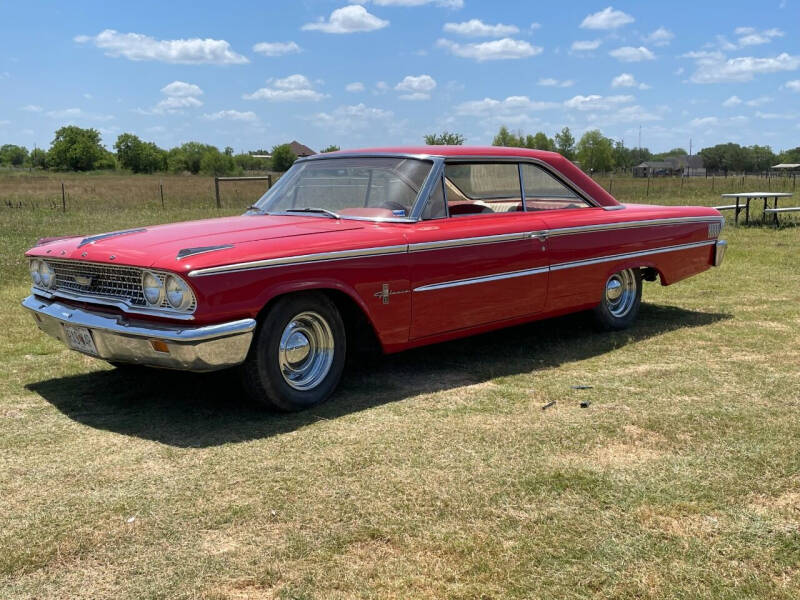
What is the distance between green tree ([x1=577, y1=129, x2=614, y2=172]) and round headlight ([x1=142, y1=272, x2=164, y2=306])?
102787 mm

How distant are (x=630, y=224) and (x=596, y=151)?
10437cm

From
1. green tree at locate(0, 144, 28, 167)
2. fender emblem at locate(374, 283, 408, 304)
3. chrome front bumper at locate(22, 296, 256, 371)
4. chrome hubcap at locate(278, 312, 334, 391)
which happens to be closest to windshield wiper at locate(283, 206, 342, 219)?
fender emblem at locate(374, 283, 408, 304)

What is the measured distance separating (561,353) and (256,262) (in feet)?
8.45

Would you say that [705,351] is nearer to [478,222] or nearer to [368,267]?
[478,222]

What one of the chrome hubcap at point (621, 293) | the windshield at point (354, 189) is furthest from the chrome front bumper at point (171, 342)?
the chrome hubcap at point (621, 293)

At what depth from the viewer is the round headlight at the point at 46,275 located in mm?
4508

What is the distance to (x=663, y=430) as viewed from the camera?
3.81m

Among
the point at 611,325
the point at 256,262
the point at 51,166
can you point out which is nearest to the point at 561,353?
the point at 611,325

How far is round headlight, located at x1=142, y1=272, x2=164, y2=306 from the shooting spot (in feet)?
12.3

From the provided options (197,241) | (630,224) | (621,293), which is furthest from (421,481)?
(621,293)

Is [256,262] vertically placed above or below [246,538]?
above

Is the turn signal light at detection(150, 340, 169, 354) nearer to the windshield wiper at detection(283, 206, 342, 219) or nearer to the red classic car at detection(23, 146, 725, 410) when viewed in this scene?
the red classic car at detection(23, 146, 725, 410)

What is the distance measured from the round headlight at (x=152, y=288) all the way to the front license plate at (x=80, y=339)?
1.41ft

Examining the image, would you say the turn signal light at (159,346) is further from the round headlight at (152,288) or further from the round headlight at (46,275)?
the round headlight at (46,275)
